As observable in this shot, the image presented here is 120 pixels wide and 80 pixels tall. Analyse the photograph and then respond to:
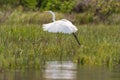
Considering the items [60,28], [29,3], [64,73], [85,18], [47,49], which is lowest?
[64,73]

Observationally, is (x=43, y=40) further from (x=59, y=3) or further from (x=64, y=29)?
(x=59, y=3)

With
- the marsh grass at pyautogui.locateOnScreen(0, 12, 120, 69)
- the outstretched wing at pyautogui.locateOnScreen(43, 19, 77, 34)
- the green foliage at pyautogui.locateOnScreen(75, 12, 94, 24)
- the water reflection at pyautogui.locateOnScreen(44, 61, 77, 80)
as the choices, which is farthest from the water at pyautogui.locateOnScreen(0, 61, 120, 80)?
the green foliage at pyautogui.locateOnScreen(75, 12, 94, 24)

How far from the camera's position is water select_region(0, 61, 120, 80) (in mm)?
14250

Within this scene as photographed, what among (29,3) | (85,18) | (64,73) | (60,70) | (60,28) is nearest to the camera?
(64,73)

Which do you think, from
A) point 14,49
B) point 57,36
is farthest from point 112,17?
point 14,49

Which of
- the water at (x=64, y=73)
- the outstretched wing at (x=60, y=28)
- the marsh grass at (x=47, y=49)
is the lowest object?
the water at (x=64, y=73)

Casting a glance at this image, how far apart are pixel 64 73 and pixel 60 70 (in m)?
0.60

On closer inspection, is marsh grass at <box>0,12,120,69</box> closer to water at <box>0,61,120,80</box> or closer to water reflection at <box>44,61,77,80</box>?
water reflection at <box>44,61,77,80</box>

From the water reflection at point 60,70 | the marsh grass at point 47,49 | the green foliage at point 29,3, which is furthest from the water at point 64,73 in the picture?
the green foliage at point 29,3

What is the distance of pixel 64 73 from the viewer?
49.3ft

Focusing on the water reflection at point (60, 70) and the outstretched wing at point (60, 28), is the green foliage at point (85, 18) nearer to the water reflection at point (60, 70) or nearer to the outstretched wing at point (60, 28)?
the outstretched wing at point (60, 28)

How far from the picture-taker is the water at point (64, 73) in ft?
46.8

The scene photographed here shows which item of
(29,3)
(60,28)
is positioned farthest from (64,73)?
(29,3)

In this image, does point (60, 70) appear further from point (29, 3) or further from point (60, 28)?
point (29, 3)
